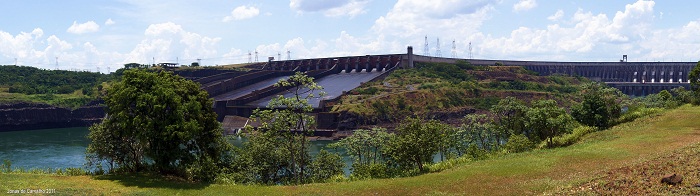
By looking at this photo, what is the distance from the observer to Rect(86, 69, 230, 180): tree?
1140 inches

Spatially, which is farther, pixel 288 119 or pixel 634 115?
pixel 634 115

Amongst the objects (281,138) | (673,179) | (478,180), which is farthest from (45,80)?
(673,179)

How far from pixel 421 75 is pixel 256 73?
44049mm

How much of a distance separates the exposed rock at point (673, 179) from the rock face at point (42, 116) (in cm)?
10496

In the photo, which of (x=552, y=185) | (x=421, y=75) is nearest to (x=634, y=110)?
(x=552, y=185)

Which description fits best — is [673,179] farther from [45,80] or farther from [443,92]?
[45,80]

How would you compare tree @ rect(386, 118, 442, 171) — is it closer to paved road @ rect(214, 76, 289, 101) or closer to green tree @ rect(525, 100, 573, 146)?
green tree @ rect(525, 100, 573, 146)

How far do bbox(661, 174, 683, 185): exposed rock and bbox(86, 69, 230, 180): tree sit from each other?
2223cm

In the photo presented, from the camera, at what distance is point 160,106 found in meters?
28.7

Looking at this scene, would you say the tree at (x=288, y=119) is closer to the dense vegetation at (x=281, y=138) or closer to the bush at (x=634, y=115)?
the dense vegetation at (x=281, y=138)

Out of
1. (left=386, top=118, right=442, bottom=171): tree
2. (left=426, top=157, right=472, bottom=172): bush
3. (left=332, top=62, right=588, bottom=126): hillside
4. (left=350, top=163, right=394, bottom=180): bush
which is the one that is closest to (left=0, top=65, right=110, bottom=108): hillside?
(left=332, top=62, right=588, bottom=126): hillside

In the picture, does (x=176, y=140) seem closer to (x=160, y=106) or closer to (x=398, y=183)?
(x=160, y=106)

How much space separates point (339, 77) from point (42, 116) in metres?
72.5

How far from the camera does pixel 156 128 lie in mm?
29141
